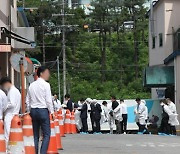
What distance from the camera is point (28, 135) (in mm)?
12492

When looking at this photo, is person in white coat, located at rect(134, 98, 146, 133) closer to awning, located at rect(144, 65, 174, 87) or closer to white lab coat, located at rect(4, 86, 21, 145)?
awning, located at rect(144, 65, 174, 87)

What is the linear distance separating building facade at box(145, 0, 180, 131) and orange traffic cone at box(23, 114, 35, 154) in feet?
84.6

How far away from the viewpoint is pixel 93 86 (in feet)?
239

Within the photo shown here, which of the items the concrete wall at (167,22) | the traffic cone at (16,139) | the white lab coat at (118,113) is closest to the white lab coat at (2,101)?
the traffic cone at (16,139)

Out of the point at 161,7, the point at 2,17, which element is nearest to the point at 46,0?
the point at 161,7

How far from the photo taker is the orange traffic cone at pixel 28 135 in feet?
40.7

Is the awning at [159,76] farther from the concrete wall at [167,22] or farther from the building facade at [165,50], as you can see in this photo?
A: the concrete wall at [167,22]

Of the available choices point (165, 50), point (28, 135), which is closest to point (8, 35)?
point (28, 135)

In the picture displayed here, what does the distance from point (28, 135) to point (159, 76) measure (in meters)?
27.5

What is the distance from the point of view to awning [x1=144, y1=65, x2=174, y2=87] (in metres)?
39.3

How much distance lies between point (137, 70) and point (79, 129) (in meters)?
41.3

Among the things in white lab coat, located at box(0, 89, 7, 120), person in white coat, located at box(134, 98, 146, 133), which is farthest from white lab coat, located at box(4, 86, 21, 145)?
person in white coat, located at box(134, 98, 146, 133)

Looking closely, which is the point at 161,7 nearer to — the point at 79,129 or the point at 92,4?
the point at 79,129

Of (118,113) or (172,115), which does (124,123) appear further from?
(172,115)
